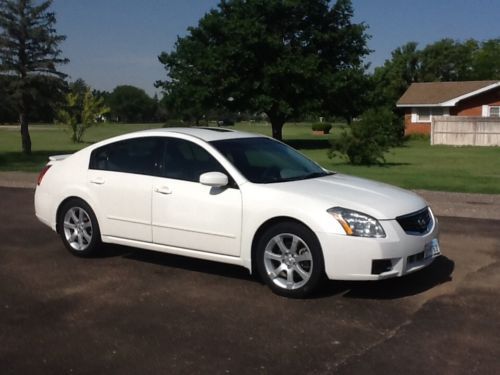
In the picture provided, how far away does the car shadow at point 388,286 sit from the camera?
5980 millimetres

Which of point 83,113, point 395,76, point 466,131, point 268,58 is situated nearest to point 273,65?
point 268,58

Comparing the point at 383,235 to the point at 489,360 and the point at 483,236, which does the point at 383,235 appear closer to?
the point at 489,360

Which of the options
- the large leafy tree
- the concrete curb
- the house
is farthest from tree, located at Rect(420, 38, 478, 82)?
the concrete curb

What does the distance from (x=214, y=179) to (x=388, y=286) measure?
1.95m

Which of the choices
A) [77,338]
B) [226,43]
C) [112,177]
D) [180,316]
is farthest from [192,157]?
[226,43]

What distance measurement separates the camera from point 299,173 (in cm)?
679

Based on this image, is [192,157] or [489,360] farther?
[192,157]

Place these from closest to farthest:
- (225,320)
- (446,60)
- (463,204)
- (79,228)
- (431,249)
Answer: (225,320)
(431,249)
(79,228)
(463,204)
(446,60)

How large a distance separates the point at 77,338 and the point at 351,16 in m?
39.3

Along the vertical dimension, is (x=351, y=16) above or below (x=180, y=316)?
above

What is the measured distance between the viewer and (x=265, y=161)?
683 centimetres

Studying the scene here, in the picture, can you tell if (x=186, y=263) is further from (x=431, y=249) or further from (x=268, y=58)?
(x=268, y=58)

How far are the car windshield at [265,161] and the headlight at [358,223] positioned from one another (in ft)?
3.08

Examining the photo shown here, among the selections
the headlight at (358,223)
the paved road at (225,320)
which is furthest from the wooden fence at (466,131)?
the headlight at (358,223)
